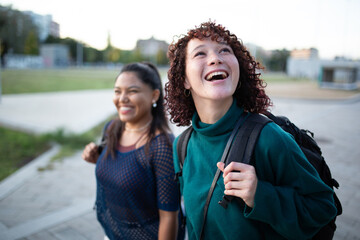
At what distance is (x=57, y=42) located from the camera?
293 feet

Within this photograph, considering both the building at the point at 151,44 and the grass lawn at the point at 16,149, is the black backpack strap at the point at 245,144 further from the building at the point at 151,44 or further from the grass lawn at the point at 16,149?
the building at the point at 151,44

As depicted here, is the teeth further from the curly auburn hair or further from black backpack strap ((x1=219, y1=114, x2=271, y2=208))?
black backpack strap ((x1=219, y1=114, x2=271, y2=208))

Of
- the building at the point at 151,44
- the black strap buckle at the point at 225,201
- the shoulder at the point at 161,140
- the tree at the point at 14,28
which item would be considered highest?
the building at the point at 151,44

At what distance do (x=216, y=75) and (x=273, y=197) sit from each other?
0.62 meters

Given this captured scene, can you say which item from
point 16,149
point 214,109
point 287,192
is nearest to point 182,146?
point 214,109

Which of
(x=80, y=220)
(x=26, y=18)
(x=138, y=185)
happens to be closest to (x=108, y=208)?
(x=138, y=185)

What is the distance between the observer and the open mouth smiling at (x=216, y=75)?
4.48 ft

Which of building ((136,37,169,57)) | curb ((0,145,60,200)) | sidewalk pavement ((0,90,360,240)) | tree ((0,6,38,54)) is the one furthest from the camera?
building ((136,37,169,57))

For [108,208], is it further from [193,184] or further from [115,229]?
[193,184]

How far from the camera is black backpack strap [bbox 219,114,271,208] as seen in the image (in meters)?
1.19

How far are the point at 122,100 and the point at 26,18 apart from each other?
68889 mm

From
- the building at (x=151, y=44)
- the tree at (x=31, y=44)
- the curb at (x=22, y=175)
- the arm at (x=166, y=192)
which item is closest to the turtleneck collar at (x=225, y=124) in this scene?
the arm at (x=166, y=192)

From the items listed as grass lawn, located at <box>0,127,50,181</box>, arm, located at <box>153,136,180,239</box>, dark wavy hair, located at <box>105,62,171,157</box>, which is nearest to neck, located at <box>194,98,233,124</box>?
arm, located at <box>153,136,180,239</box>

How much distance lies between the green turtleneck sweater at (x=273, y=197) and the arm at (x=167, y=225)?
583 millimetres
